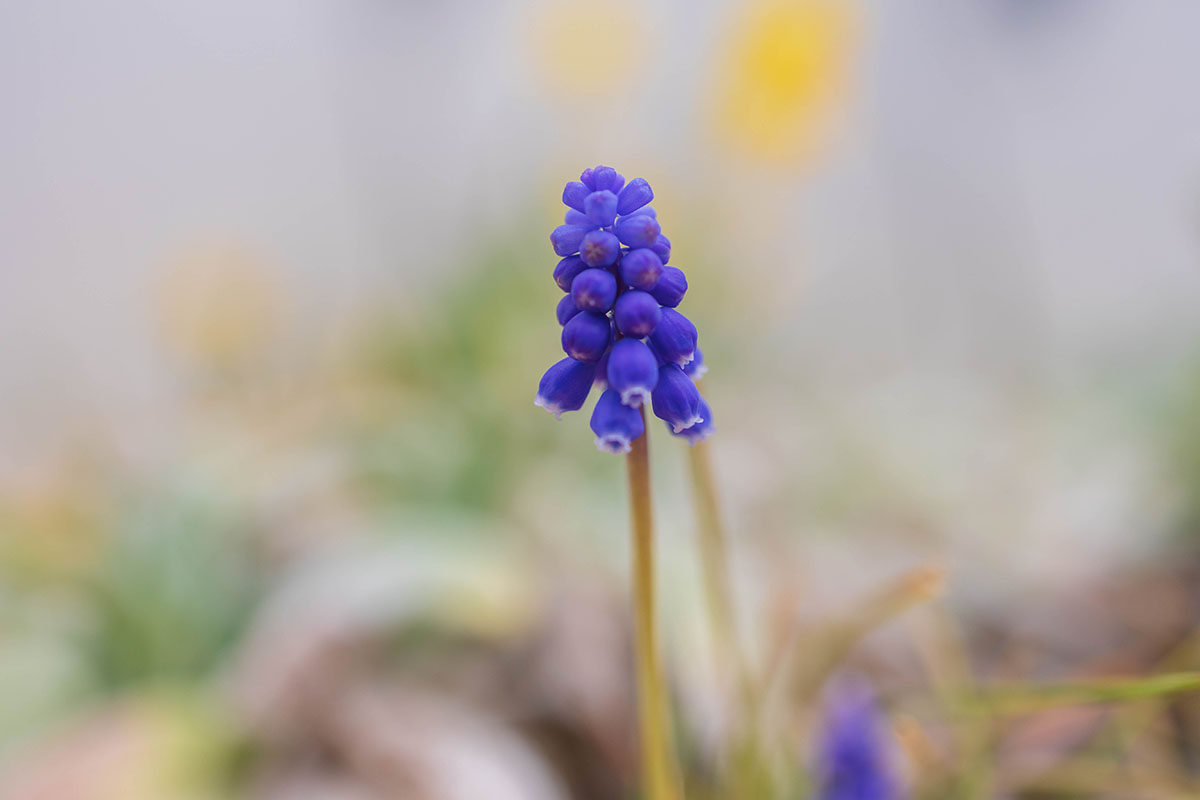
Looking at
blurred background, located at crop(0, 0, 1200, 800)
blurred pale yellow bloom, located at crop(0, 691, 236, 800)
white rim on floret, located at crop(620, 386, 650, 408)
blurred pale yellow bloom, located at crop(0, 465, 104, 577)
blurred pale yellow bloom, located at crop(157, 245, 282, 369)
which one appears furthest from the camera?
blurred pale yellow bloom, located at crop(157, 245, 282, 369)

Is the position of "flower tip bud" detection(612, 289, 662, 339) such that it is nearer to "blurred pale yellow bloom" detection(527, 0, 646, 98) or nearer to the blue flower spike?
the blue flower spike

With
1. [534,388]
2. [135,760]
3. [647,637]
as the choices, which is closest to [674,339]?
[647,637]

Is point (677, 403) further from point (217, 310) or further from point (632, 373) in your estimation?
point (217, 310)

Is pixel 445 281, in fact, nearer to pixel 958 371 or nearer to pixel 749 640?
pixel 749 640

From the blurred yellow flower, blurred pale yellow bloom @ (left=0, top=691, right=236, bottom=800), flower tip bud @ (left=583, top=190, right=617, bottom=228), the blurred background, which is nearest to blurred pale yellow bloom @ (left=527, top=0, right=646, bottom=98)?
the blurred background

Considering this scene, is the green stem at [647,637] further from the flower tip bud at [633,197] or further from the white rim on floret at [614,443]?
the flower tip bud at [633,197]

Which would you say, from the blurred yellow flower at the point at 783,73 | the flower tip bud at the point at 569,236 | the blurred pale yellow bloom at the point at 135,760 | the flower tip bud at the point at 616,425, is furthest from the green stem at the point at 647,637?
the blurred yellow flower at the point at 783,73
